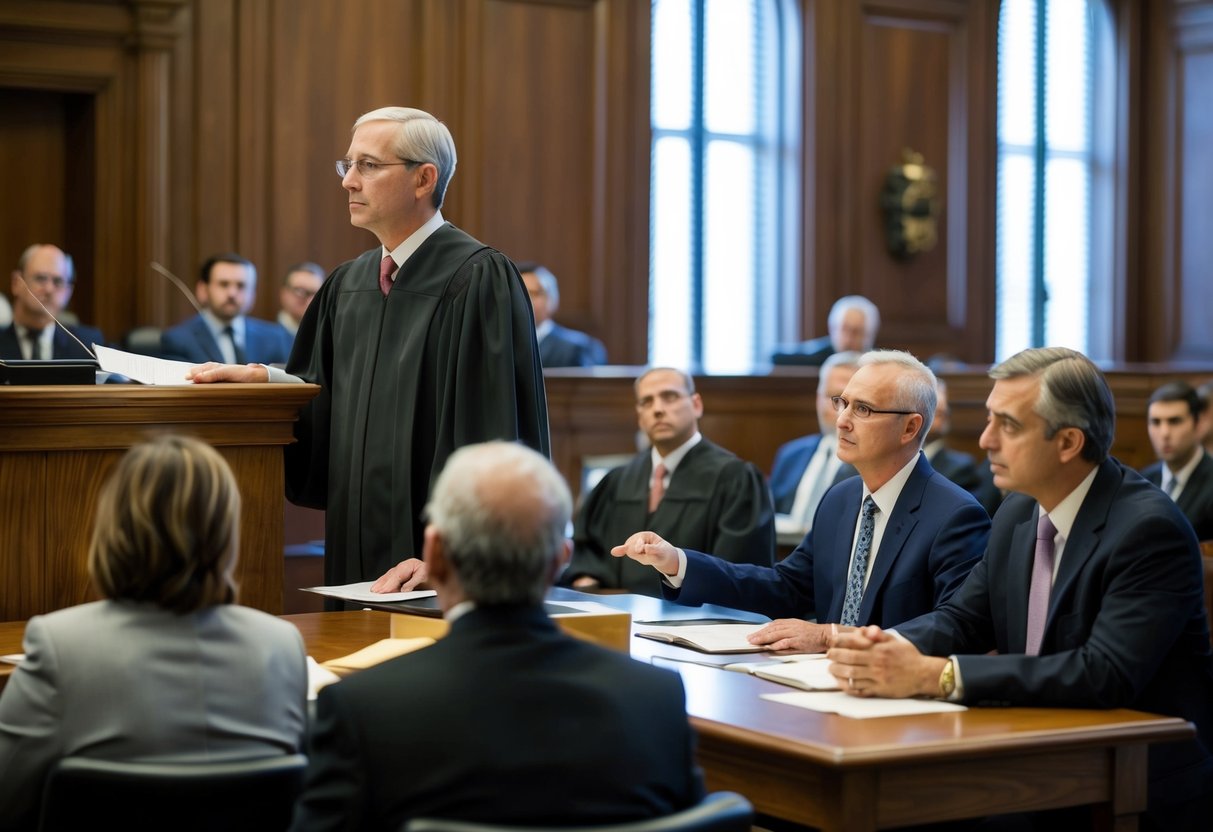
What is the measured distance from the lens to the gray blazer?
2336mm

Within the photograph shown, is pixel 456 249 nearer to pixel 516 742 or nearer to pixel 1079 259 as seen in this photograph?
pixel 516 742

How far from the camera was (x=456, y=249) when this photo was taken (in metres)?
4.12

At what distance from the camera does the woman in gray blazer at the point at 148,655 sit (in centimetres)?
234

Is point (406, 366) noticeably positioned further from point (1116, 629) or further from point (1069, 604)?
point (1116, 629)

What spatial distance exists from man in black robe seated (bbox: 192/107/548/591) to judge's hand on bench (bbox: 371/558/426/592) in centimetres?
30

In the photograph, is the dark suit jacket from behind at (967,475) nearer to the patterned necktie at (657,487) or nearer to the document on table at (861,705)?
the patterned necktie at (657,487)

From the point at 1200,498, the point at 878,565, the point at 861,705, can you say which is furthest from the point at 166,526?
the point at 1200,498

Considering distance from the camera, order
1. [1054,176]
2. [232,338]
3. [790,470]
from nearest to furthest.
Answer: [790,470] < [232,338] < [1054,176]

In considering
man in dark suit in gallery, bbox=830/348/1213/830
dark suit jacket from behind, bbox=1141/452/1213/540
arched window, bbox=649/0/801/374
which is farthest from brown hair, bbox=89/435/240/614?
arched window, bbox=649/0/801/374

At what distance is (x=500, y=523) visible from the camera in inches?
84.0

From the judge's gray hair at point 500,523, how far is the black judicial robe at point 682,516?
3.93 m

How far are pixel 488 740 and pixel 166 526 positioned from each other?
24.0 inches

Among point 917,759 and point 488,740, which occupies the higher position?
point 488,740

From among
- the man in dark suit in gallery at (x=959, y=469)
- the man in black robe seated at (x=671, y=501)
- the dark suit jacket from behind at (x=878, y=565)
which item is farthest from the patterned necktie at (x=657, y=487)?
the dark suit jacket from behind at (x=878, y=565)
